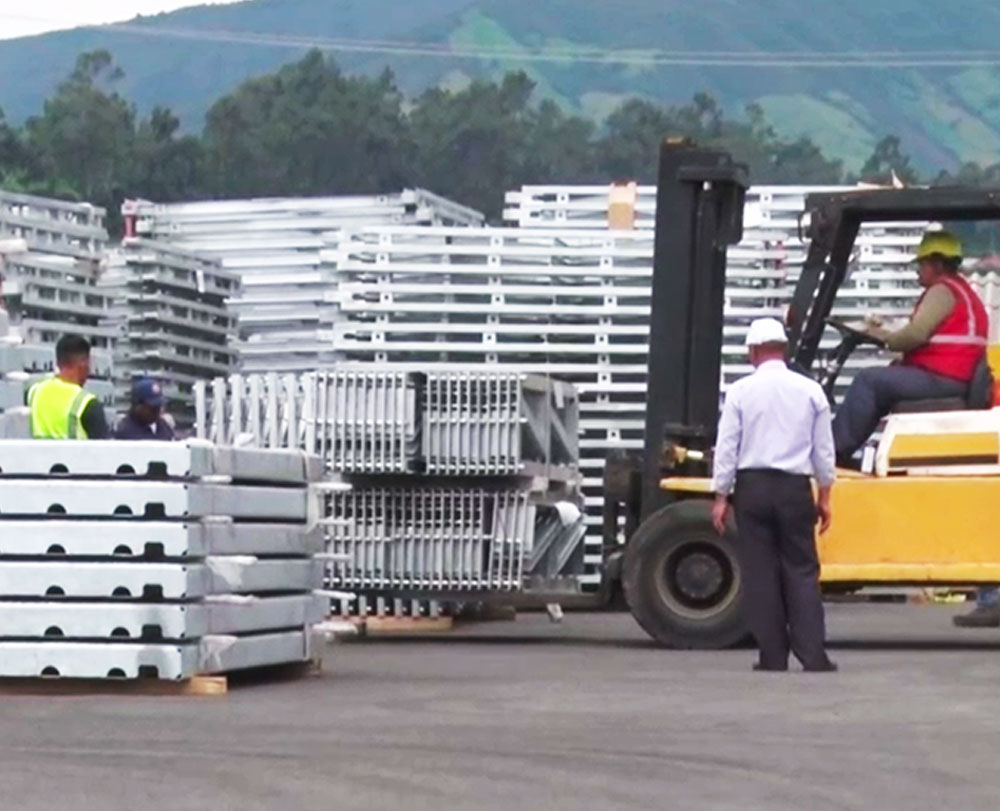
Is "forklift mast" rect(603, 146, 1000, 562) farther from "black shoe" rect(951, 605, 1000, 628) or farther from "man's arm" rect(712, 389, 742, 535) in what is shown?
"black shoe" rect(951, 605, 1000, 628)

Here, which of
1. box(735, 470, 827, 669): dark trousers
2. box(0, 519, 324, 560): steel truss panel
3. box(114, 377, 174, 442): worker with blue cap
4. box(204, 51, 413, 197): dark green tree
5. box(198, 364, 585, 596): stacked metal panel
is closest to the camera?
box(0, 519, 324, 560): steel truss panel

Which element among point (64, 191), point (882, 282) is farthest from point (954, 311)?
point (64, 191)

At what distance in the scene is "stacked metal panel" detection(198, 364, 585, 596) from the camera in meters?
19.6

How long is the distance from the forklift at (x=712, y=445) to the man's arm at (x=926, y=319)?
0.97 feet

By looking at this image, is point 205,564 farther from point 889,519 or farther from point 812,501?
point 889,519

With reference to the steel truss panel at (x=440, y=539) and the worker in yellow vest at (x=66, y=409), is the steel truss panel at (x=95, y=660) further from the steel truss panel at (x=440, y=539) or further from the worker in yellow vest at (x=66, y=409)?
the steel truss panel at (x=440, y=539)

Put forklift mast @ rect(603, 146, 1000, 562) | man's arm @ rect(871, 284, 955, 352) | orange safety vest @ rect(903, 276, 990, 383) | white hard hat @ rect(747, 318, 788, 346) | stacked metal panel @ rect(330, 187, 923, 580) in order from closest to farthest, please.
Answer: white hard hat @ rect(747, 318, 788, 346), man's arm @ rect(871, 284, 955, 352), orange safety vest @ rect(903, 276, 990, 383), forklift mast @ rect(603, 146, 1000, 562), stacked metal panel @ rect(330, 187, 923, 580)

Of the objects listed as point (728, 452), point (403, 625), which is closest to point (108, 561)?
point (728, 452)

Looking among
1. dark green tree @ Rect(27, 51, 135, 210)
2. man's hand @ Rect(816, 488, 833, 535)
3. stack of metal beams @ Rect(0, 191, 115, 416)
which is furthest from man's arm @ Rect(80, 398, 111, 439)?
dark green tree @ Rect(27, 51, 135, 210)

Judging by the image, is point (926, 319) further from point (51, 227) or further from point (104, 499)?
point (51, 227)

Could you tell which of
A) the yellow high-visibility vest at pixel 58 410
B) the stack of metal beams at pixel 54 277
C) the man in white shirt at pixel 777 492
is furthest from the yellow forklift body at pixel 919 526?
the stack of metal beams at pixel 54 277

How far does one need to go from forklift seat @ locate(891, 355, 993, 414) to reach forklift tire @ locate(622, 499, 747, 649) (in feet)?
4.00

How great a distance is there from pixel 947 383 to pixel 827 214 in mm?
1189

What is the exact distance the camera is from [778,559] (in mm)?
16016
